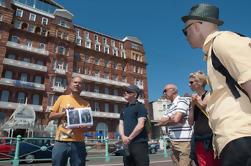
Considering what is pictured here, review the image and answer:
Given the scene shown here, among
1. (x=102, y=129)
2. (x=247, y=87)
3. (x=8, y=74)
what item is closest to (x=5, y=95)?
(x=8, y=74)

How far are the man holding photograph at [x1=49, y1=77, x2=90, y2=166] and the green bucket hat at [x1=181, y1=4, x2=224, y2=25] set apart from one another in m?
2.54

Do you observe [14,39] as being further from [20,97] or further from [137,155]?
[137,155]

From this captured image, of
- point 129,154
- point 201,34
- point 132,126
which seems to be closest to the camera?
point 201,34

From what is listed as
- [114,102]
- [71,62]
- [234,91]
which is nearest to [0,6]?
[71,62]

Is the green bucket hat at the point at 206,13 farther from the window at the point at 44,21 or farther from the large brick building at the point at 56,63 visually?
the window at the point at 44,21

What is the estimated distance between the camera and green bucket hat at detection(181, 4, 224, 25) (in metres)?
1.42

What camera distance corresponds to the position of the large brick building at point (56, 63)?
24.2 m

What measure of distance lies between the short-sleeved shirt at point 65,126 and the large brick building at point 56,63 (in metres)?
22.3

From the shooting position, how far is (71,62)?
28.8 metres

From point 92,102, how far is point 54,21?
48.4 ft

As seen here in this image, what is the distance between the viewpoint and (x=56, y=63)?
27.5 meters

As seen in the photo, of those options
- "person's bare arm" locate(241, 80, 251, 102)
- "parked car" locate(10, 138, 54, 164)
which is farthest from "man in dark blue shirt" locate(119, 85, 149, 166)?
"parked car" locate(10, 138, 54, 164)

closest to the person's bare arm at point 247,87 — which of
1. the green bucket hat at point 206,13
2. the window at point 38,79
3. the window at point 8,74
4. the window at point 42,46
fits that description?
the green bucket hat at point 206,13

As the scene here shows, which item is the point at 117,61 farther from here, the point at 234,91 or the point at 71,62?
the point at 234,91
